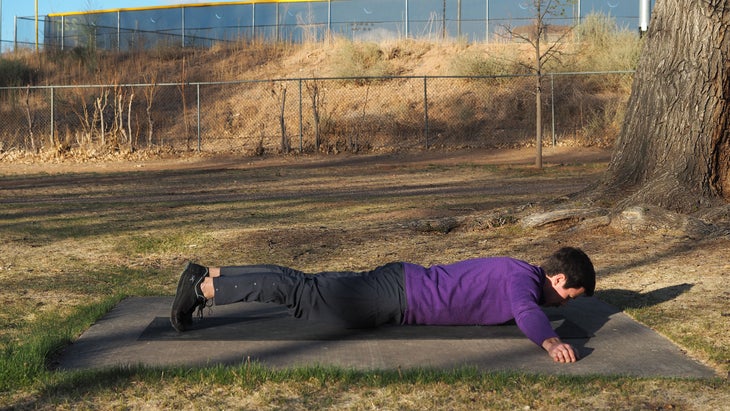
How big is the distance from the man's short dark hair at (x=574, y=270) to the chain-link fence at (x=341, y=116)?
65.8ft

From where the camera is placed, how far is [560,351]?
16.7 feet

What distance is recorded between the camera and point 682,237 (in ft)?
Result: 30.1

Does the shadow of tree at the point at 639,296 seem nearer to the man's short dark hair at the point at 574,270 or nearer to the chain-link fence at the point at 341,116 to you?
the man's short dark hair at the point at 574,270

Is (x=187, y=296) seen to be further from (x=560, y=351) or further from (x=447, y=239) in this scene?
(x=447, y=239)

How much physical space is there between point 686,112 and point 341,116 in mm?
20916

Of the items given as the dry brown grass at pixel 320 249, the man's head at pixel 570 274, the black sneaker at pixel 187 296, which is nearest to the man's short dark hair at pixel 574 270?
the man's head at pixel 570 274

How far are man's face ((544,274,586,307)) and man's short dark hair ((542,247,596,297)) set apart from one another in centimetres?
2

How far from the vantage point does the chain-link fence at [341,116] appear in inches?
1050

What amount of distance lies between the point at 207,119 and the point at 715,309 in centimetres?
2753

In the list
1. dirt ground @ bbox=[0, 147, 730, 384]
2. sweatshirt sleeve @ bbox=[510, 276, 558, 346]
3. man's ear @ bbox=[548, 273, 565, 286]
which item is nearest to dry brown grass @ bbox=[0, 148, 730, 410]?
dirt ground @ bbox=[0, 147, 730, 384]

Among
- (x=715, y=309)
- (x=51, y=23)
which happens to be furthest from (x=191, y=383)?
(x=51, y=23)

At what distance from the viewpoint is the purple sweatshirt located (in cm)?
559

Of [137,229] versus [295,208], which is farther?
[295,208]

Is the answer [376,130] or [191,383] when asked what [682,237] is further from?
[376,130]
